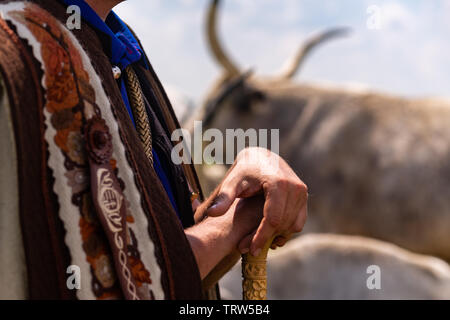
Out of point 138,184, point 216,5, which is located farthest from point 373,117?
point 138,184

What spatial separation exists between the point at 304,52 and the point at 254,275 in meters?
7.36

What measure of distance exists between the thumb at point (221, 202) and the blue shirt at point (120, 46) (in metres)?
0.09

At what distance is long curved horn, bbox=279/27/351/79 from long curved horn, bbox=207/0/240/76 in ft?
3.27

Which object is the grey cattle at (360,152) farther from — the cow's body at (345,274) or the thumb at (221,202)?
the thumb at (221,202)

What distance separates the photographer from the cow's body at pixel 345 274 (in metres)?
3.33

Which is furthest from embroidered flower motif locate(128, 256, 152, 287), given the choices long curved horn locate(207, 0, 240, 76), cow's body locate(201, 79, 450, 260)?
long curved horn locate(207, 0, 240, 76)

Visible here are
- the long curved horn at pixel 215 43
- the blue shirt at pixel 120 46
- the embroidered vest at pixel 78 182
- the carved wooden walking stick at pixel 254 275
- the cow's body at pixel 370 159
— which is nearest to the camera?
Result: the embroidered vest at pixel 78 182

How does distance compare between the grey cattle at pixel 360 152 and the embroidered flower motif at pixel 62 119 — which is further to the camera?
the grey cattle at pixel 360 152

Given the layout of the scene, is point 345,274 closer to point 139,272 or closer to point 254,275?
point 254,275

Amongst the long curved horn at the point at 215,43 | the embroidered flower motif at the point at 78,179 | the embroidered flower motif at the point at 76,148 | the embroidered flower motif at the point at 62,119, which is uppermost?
the embroidered flower motif at the point at 62,119

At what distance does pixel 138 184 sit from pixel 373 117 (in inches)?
203

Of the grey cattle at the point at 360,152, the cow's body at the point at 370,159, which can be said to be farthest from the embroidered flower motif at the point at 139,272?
the cow's body at the point at 370,159

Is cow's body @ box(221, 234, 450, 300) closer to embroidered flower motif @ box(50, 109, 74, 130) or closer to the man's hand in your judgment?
the man's hand

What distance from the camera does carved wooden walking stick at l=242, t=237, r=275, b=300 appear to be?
4.17 feet
